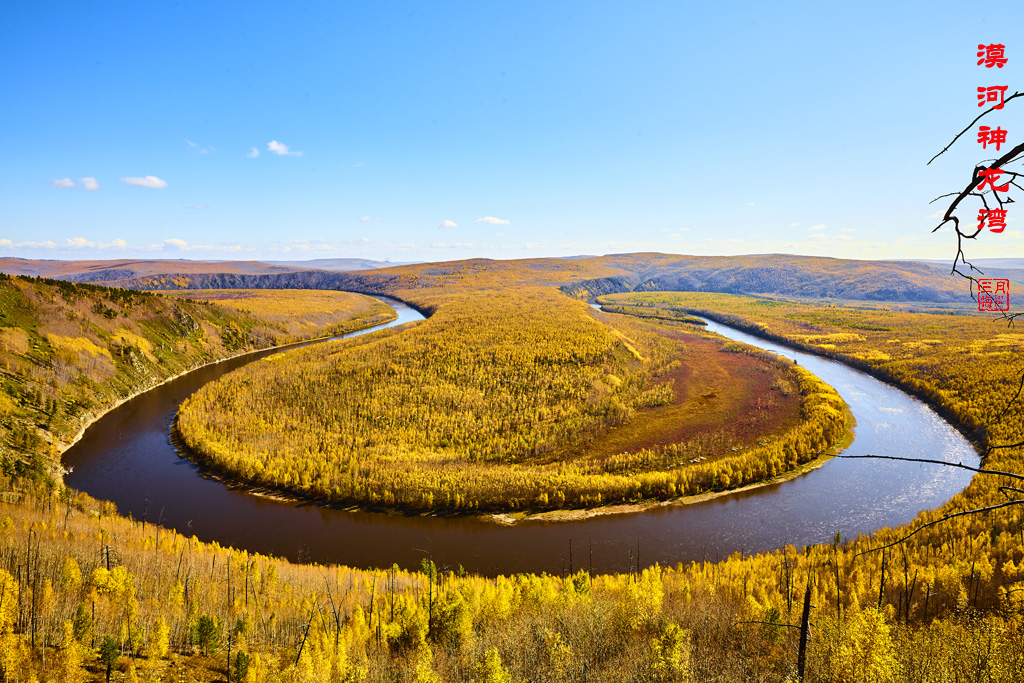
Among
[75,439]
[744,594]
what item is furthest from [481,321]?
[744,594]

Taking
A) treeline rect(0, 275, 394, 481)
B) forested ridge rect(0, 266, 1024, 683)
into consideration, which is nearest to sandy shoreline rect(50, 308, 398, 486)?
treeline rect(0, 275, 394, 481)

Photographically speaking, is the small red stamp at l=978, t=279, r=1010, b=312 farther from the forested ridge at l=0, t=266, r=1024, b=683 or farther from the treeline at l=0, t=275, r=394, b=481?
the treeline at l=0, t=275, r=394, b=481

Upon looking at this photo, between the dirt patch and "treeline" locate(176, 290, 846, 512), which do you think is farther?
the dirt patch

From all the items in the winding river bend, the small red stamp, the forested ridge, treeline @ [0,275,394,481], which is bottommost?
the winding river bend

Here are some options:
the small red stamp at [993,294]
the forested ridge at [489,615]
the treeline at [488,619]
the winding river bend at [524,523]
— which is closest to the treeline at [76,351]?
the winding river bend at [524,523]

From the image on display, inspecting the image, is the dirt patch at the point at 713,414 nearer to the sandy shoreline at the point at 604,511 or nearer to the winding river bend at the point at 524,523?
the sandy shoreline at the point at 604,511

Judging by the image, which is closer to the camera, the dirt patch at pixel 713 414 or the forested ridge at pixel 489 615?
the forested ridge at pixel 489 615

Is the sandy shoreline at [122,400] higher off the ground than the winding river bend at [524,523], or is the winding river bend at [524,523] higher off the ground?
the sandy shoreline at [122,400]

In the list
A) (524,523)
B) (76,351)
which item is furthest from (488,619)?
(76,351)
